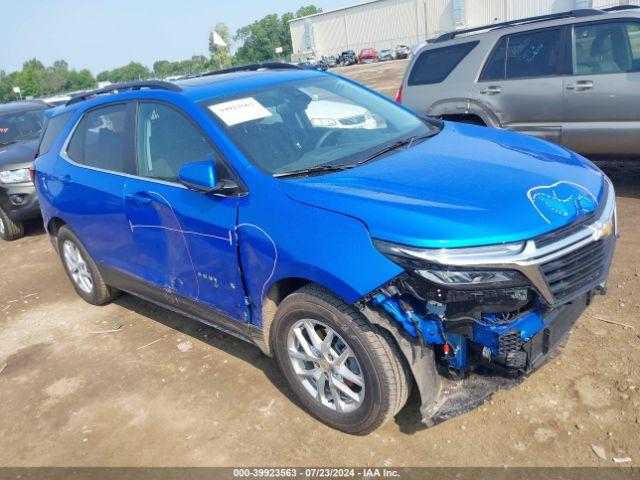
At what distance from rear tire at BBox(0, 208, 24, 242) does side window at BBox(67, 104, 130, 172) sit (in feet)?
12.0

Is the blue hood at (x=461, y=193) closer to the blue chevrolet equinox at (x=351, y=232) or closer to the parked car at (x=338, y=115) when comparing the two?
the blue chevrolet equinox at (x=351, y=232)

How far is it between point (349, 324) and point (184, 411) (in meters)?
1.42

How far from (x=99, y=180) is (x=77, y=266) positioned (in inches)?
50.6

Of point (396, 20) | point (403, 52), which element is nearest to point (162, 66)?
point (396, 20)

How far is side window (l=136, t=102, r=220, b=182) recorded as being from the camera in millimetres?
3358

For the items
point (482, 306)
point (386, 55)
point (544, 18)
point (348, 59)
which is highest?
point (544, 18)

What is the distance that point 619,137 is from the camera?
18.1ft

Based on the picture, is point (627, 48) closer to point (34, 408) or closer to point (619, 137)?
point (619, 137)

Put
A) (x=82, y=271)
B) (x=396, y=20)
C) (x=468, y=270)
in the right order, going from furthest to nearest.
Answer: (x=396, y=20)
(x=82, y=271)
(x=468, y=270)

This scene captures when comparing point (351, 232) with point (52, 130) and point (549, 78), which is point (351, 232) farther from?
point (549, 78)

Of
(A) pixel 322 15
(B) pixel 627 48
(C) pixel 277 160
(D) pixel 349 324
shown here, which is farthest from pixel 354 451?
(A) pixel 322 15

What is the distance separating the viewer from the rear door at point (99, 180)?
393 centimetres

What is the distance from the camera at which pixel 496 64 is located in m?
6.24

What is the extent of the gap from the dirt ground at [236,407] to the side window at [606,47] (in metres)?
1.88
